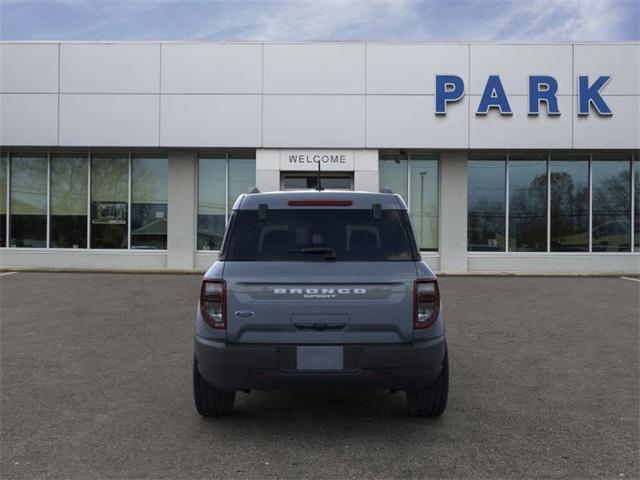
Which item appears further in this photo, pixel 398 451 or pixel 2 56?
pixel 2 56

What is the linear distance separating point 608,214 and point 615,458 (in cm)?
1456

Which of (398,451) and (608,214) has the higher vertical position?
(608,214)

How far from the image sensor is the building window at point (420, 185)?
53.8ft

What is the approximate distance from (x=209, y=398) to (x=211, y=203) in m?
12.6

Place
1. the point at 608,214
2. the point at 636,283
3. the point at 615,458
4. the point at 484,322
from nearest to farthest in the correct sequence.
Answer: the point at 615,458 → the point at 484,322 → the point at 636,283 → the point at 608,214

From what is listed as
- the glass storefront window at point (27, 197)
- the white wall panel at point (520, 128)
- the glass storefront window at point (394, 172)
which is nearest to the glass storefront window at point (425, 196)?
the glass storefront window at point (394, 172)

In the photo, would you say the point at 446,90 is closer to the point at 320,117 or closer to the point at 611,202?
the point at 320,117

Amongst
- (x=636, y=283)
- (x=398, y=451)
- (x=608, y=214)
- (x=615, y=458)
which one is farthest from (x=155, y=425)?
(x=608, y=214)

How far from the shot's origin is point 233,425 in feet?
14.4

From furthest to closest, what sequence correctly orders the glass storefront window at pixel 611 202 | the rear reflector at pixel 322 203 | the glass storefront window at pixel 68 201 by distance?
the glass storefront window at pixel 68 201
the glass storefront window at pixel 611 202
the rear reflector at pixel 322 203

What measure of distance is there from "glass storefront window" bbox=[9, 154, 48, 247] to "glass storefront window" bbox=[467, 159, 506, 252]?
512 inches

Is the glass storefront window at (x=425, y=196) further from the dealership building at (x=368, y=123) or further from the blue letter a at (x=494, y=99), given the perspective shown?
the blue letter a at (x=494, y=99)

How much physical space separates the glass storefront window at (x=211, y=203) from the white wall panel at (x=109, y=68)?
2708mm

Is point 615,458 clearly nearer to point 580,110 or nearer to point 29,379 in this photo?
point 29,379
